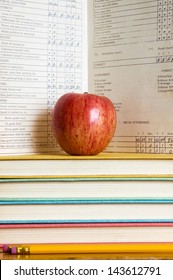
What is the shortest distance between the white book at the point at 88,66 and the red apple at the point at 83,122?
0.07 meters

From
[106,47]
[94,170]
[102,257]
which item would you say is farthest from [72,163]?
[106,47]

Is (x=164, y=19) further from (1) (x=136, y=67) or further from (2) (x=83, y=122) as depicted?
(2) (x=83, y=122)

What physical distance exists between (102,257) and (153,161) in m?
0.16

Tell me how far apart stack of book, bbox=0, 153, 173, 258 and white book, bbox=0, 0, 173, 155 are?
12 centimetres

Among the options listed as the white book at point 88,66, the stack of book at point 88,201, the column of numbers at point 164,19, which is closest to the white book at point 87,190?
the stack of book at point 88,201

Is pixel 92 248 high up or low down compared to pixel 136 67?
down

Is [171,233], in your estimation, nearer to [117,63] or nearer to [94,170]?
[94,170]

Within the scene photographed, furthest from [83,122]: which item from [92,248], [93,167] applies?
[92,248]

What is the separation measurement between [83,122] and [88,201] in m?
0.13

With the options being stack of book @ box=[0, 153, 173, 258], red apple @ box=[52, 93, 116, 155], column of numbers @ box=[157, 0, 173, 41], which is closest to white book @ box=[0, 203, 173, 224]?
stack of book @ box=[0, 153, 173, 258]

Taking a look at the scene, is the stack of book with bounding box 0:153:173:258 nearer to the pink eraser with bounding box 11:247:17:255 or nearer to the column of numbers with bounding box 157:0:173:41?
the pink eraser with bounding box 11:247:17:255

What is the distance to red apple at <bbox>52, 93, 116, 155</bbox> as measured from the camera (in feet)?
2.69

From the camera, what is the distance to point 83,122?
0.82 m

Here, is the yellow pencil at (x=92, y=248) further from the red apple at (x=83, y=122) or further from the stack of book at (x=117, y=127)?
the red apple at (x=83, y=122)
